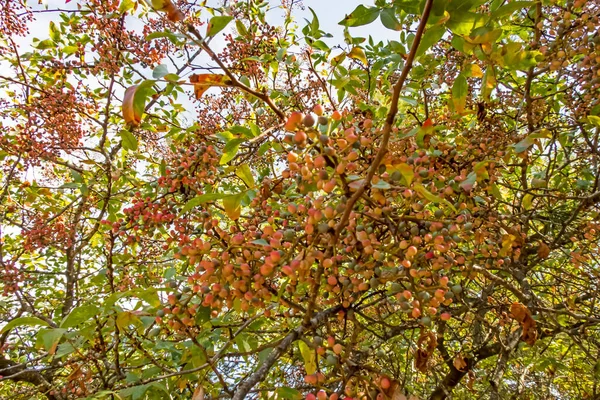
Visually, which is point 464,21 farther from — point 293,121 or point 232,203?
point 232,203

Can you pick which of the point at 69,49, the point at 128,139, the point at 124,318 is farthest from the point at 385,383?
the point at 69,49

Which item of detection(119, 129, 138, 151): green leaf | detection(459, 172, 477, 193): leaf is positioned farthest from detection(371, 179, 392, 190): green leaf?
detection(119, 129, 138, 151): green leaf

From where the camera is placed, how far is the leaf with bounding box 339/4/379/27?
1.21 metres

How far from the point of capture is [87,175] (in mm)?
3229

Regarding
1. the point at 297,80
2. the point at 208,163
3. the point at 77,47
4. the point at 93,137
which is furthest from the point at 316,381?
the point at 93,137

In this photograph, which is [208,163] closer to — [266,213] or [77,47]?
[266,213]

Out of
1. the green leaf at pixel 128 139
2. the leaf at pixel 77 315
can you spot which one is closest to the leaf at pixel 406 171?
the leaf at pixel 77 315

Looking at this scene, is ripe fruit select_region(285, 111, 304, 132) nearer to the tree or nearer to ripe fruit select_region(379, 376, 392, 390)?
the tree

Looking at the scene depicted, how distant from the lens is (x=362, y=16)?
4.03 ft

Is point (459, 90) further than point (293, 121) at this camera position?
Yes

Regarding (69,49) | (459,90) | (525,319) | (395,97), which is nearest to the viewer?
(395,97)

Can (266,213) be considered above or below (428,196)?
above

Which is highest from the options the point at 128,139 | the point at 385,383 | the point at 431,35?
the point at 128,139

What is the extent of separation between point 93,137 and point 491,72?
146 inches
